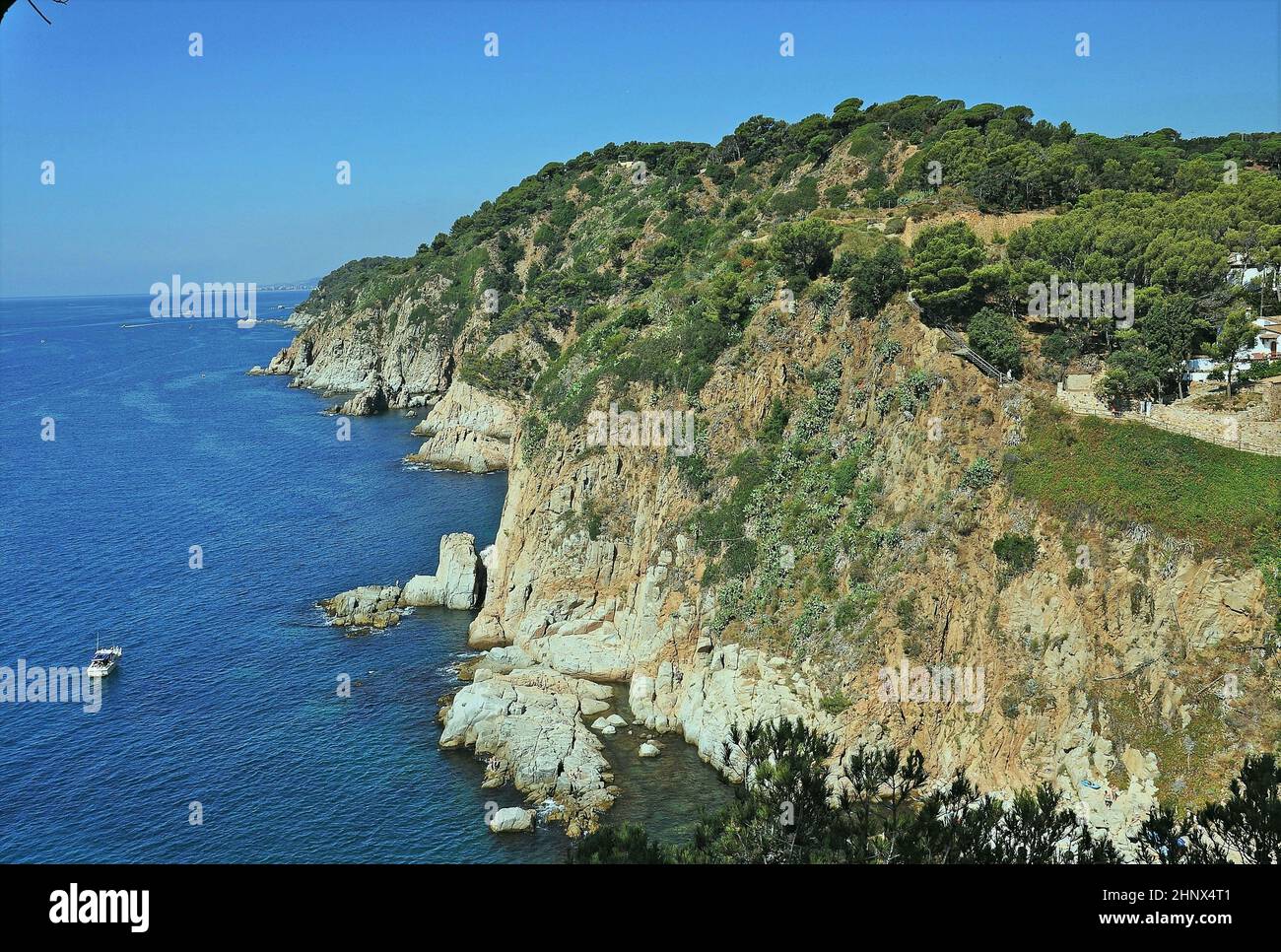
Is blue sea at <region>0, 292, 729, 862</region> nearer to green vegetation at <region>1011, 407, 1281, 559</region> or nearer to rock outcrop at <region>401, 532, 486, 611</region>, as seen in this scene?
rock outcrop at <region>401, 532, 486, 611</region>

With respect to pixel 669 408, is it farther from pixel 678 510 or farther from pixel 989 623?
pixel 989 623

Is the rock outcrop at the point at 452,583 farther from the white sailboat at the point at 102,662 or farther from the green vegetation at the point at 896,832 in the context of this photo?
the green vegetation at the point at 896,832

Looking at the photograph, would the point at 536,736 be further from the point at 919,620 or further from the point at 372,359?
the point at 372,359

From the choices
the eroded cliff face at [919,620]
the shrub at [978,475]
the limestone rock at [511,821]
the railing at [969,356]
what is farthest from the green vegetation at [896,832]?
the railing at [969,356]

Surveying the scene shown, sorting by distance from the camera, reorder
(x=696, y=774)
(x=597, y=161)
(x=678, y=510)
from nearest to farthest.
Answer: (x=696, y=774) < (x=678, y=510) < (x=597, y=161)

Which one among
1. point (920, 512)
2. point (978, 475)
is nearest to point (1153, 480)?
point (978, 475)
